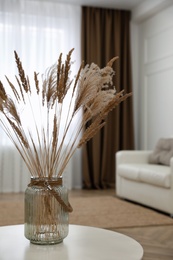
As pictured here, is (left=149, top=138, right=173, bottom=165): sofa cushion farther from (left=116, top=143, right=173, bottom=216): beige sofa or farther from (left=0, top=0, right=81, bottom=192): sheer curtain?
(left=0, top=0, right=81, bottom=192): sheer curtain

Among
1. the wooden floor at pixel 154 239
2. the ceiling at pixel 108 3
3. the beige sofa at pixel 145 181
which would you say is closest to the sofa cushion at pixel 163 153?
the beige sofa at pixel 145 181

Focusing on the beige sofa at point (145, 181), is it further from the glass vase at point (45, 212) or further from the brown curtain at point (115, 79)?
the glass vase at point (45, 212)

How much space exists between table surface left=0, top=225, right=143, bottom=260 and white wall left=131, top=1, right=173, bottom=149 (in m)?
4.28

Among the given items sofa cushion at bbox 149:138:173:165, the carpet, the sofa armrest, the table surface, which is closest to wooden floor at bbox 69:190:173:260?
the carpet

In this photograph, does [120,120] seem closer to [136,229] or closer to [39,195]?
[136,229]

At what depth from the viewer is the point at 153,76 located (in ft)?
20.9

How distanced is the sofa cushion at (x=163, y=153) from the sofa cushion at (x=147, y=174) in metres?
0.11

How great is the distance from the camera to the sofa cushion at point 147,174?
4285 mm

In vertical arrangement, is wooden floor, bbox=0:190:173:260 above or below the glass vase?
below

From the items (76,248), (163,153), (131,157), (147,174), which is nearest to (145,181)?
(147,174)

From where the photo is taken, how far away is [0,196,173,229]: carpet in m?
3.83

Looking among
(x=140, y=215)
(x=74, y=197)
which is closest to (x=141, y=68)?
(x=74, y=197)

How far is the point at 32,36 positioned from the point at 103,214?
3008mm

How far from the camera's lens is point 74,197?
218 inches
